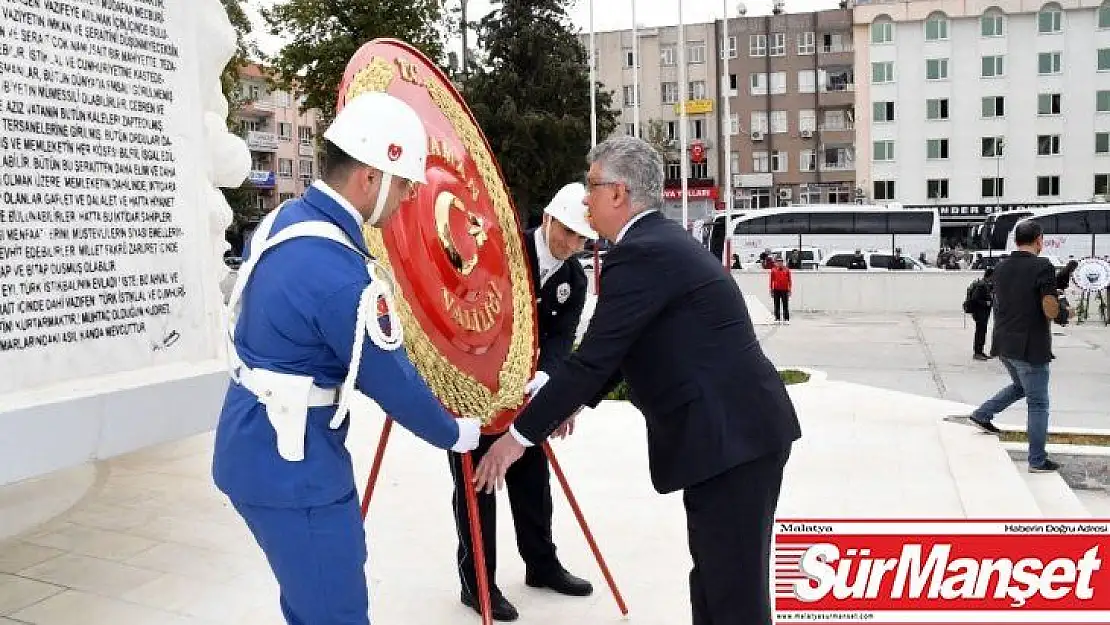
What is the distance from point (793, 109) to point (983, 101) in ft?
32.1

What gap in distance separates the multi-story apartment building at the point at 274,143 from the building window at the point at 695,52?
23418 mm

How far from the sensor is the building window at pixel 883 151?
164 feet

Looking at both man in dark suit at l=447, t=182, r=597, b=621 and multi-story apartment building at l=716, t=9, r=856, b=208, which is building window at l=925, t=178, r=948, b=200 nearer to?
multi-story apartment building at l=716, t=9, r=856, b=208

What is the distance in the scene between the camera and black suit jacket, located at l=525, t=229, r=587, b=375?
12.7 ft

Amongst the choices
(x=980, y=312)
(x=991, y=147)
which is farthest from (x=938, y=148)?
(x=980, y=312)

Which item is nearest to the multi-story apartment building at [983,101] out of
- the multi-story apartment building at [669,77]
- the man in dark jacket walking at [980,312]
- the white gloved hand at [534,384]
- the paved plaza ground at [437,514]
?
the multi-story apartment building at [669,77]

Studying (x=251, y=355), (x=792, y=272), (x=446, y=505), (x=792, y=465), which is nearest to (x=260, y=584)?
(x=446, y=505)

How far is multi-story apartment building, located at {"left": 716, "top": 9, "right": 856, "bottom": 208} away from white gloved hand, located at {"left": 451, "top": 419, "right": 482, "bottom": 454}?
51.7m

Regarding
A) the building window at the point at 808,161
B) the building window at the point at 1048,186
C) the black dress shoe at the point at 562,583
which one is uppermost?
the building window at the point at 808,161

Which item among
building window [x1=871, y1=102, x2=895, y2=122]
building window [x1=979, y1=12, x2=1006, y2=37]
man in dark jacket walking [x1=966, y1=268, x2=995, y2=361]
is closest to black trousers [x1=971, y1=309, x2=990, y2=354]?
man in dark jacket walking [x1=966, y1=268, x2=995, y2=361]

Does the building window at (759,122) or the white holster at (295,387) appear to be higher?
the building window at (759,122)

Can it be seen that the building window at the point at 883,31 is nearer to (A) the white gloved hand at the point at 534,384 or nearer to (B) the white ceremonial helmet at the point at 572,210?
(B) the white ceremonial helmet at the point at 572,210

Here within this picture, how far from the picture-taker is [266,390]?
218 cm

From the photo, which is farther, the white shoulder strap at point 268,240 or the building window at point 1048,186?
the building window at point 1048,186
